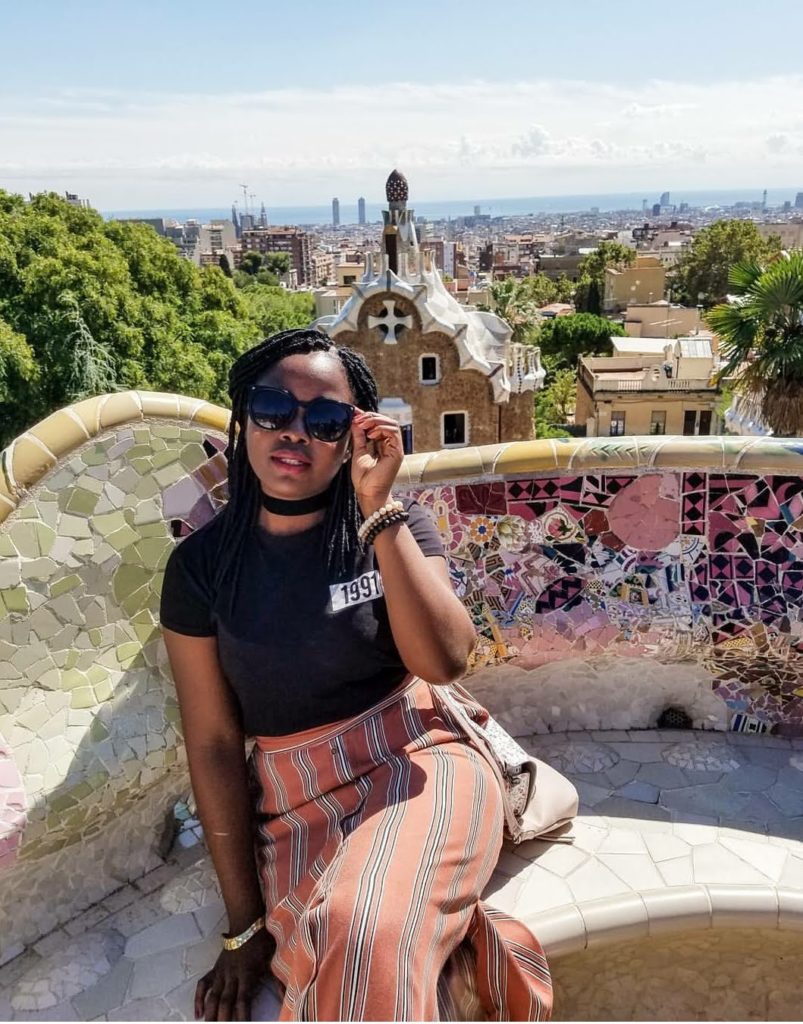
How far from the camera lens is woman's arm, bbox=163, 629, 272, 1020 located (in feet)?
7.45

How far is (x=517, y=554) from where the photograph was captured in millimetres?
3344

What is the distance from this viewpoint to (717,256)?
4697 centimetres

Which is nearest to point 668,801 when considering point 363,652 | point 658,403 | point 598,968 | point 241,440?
point 598,968

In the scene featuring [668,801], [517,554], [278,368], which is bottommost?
[668,801]

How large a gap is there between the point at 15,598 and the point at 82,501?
39 centimetres

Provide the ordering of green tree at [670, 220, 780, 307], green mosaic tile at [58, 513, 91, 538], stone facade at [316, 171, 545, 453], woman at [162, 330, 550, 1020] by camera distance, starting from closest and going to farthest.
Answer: woman at [162, 330, 550, 1020] < green mosaic tile at [58, 513, 91, 538] < stone facade at [316, 171, 545, 453] < green tree at [670, 220, 780, 307]

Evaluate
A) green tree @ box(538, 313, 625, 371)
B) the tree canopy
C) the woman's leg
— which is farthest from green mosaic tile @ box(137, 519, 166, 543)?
green tree @ box(538, 313, 625, 371)

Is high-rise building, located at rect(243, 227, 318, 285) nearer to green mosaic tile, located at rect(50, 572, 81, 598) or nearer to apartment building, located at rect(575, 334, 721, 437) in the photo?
apartment building, located at rect(575, 334, 721, 437)

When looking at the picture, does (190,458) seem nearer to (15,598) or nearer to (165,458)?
(165,458)

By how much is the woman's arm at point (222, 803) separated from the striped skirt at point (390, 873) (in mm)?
63

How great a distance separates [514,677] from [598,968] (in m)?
1.14

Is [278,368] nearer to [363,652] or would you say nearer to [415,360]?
[363,652]

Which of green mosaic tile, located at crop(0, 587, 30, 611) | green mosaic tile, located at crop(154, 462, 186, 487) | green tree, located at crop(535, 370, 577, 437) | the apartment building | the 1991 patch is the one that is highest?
green mosaic tile, located at crop(154, 462, 186, 487)

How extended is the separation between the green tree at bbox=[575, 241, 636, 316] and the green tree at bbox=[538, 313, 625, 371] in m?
14.7
